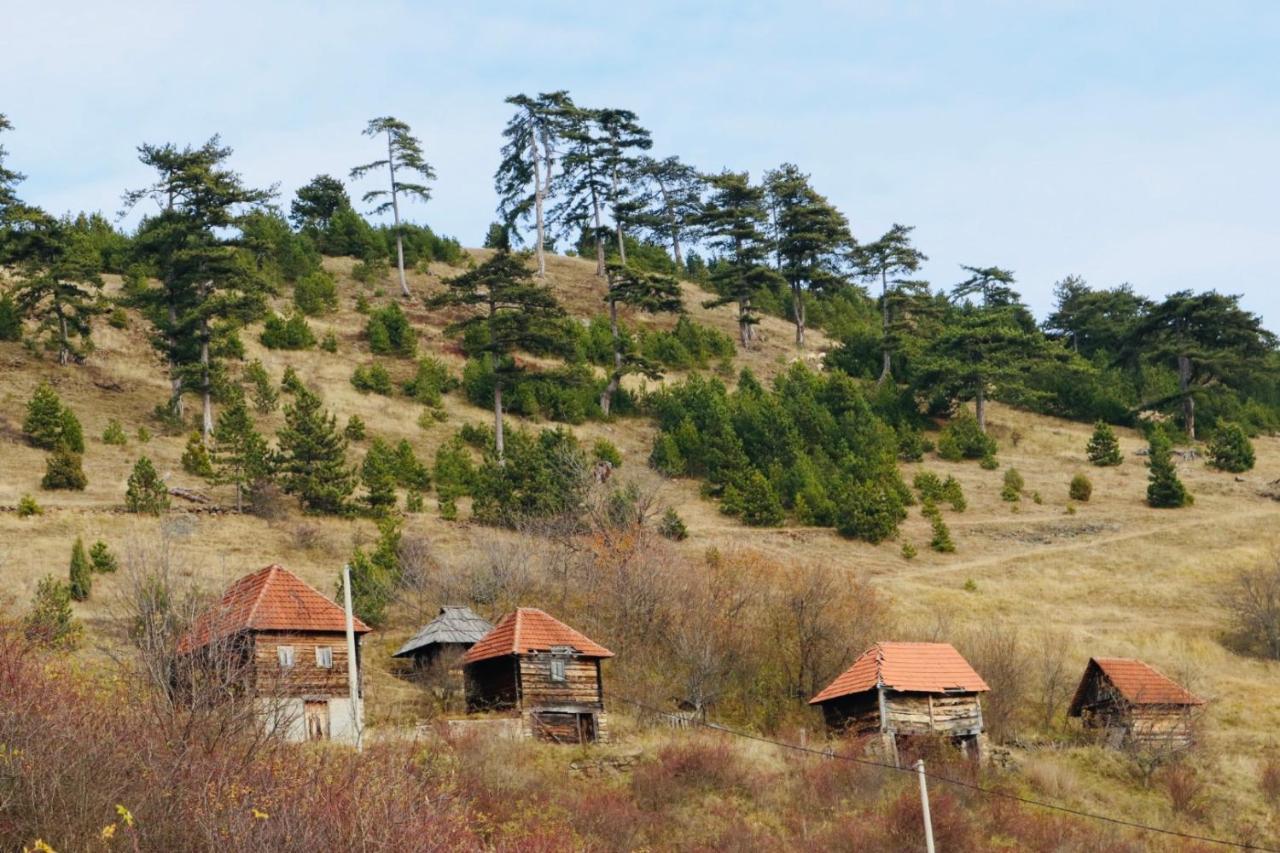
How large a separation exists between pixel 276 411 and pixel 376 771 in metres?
48.5

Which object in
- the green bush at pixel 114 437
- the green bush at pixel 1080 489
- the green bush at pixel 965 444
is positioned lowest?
the green bush at pixel 1080 489

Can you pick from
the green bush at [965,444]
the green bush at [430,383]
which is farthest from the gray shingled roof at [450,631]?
the green bush at [965,444]

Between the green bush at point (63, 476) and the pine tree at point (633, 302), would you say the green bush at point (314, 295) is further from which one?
the green bush at point (63, 476)

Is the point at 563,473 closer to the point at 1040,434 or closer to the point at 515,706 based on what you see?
the point at 515,706

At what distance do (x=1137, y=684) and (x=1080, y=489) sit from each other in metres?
29.6

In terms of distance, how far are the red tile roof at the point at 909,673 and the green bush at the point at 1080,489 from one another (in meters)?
31.7

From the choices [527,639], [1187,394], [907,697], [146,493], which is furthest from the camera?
[1187,394]

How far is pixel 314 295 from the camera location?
83.6 metres

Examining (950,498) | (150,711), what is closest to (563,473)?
(950,498)

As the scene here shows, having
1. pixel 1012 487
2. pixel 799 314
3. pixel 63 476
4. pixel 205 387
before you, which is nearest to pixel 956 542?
pixel 1012 487

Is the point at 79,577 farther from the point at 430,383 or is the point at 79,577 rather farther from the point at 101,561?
the point at 430,383

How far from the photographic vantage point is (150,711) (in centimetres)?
2403

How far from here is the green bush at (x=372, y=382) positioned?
74000mm

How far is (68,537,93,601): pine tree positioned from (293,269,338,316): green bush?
37175 mm
